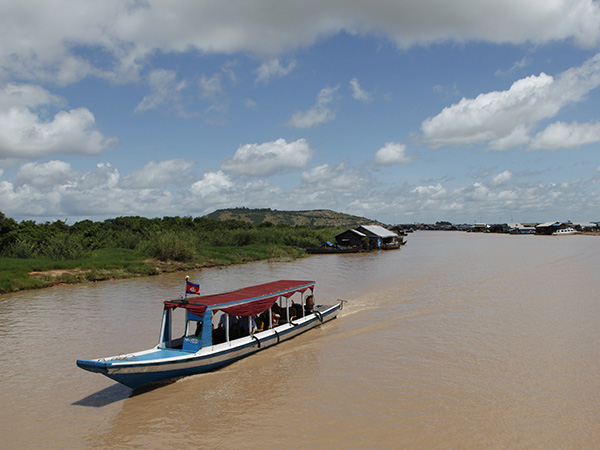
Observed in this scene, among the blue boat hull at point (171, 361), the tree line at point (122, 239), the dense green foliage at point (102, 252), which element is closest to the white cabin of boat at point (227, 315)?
the blue boat hull at point (171, 361)

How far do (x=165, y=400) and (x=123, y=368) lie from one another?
1.28m

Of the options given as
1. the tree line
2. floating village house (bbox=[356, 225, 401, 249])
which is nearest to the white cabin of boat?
the tree line

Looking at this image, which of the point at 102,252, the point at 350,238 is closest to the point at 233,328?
the point at 102,252

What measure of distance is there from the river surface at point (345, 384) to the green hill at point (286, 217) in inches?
5593

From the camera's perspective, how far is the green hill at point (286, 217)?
165m

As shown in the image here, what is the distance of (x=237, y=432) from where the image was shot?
334 inches

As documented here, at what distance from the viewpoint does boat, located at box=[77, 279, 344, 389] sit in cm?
988

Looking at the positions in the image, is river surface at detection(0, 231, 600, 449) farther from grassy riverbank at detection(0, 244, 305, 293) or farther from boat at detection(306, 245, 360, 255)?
boat at detection(306, 245, 360, 255)

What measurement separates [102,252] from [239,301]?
2662 centimetres

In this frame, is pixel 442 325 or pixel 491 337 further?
pixel 442 325

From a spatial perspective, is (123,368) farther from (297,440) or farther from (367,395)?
(367,395)

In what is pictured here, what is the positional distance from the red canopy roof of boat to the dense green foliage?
16796mm

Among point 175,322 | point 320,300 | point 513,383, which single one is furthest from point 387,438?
point 320,300

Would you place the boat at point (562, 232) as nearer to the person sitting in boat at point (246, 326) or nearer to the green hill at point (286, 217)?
the green hill at point (286, 217)
